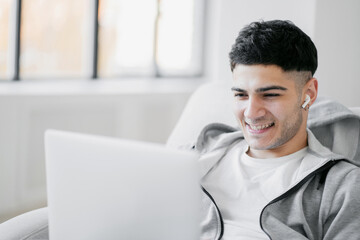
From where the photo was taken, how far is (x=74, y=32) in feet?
14.4

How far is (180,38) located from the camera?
208 inches

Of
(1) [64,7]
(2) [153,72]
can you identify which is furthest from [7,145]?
(2) [153,72]

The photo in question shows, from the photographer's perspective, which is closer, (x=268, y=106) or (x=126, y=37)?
(x=268, y=106)

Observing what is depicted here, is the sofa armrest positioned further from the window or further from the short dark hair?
the window

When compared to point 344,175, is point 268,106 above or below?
above

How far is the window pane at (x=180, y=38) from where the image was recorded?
5125 mm

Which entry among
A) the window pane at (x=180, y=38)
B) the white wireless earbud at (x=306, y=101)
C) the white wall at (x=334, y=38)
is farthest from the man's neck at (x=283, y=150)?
the window pane at (x=180, y=38)

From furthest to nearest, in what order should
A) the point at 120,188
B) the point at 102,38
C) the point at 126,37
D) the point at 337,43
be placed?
the point at 126,37
the point at 102,38
the point at 337,43
the point at 120,188

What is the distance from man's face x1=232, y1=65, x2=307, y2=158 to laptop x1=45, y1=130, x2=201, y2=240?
0.53m

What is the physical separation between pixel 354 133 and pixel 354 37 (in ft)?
3.72

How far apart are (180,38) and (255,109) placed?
3.88 meters

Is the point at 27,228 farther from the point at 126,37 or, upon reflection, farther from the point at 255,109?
the point at 126,37

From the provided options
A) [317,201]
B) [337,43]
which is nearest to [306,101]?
[317,201]

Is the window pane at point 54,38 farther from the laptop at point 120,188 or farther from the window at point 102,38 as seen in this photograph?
the laptop at point 120,188
